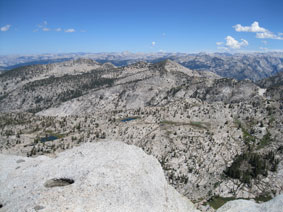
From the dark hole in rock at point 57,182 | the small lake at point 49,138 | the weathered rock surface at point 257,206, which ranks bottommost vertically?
the small lake at point 49,138

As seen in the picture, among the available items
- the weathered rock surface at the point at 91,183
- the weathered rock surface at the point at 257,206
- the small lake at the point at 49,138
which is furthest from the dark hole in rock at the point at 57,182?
the small lake at the point at 49,138

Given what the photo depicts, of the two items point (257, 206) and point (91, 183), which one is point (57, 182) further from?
point (257, 206)

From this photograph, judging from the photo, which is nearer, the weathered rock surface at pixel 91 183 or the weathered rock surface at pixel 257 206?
the weathered rock surface at pixel 91 183

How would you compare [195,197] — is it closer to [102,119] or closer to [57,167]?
[57,167]

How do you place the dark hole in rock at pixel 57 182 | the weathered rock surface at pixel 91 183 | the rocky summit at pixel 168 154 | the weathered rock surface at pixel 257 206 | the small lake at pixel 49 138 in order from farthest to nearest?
the small lake at pixel 49 138 → the weathered rock surface at pixel 257 206 → the rocky summit at pixel 168 154 → the dark hole in rock at pixel 57 182 → the weathered rock surface at pixel 91 183

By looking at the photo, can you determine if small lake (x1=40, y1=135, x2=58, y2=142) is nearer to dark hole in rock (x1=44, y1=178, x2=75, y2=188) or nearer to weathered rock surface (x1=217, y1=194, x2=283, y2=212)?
dark hole in rock (x1=44, y1=178, x2=75, y2=188)

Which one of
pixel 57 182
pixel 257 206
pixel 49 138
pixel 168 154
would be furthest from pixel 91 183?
pixel 49 138

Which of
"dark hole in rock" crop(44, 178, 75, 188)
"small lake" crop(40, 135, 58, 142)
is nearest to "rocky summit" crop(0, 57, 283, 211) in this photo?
"dark hole in rock" crop(44, 178, 75, 188)

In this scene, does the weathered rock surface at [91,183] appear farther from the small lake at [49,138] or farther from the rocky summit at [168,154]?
the small lake at [49,138]

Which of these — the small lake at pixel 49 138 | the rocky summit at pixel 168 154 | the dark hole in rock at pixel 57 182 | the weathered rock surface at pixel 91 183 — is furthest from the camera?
the small lake at pixel 49 138
